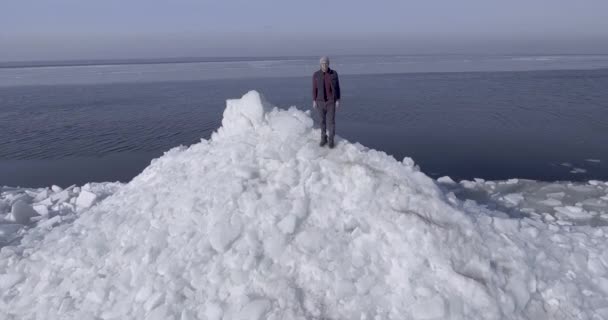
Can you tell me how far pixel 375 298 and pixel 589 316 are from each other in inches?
124

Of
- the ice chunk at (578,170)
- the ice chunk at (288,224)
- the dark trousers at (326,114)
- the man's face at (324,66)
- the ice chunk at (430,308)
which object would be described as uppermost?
the man's face at (324,66)

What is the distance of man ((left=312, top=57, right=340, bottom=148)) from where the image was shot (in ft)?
28.8

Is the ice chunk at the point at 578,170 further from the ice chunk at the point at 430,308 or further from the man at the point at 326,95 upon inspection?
the ice chunk at the point at 430,308

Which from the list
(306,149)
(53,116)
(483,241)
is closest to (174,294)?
(306,149)

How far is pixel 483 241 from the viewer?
23.1ft

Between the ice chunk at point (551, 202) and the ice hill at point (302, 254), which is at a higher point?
the ice hill at point (302, 254)

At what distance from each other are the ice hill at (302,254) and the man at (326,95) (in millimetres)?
417

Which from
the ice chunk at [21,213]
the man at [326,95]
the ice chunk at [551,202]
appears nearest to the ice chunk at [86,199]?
the ice chunk at [21,213]

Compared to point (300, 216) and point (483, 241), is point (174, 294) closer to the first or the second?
point (300, 216)

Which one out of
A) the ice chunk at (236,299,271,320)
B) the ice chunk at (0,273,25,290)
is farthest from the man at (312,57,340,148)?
the ice chunk at (0,273,25,290)

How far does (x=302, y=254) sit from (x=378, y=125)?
15022 millimetres

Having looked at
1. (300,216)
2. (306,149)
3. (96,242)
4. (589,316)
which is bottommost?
(589,316)

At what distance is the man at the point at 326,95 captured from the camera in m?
8.78

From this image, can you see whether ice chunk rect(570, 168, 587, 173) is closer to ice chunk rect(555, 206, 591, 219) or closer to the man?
ice chunk rect(555, 206, 591, 219)
